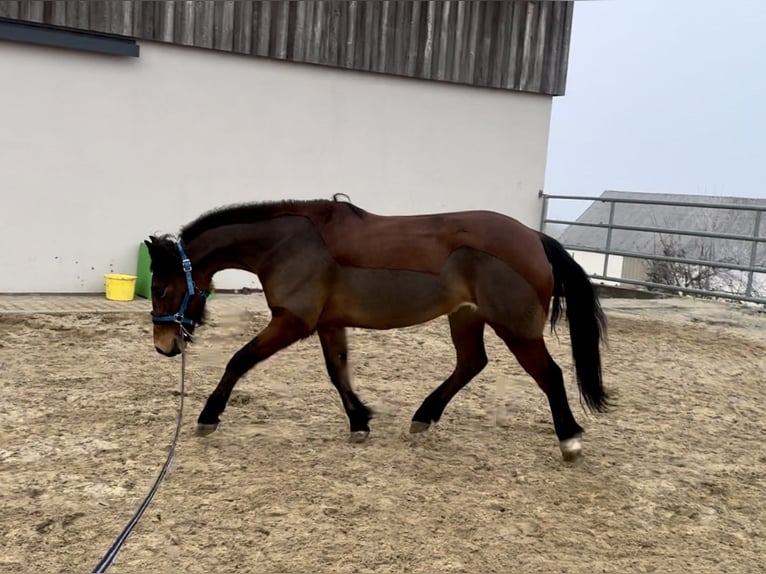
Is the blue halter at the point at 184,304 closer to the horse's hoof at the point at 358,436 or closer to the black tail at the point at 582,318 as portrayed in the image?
the horse's hoof at the point at 358,436

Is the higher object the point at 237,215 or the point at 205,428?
the point at 237,215

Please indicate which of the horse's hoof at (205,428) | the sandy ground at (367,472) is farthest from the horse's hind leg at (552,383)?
the horse's hoof at (205,428)

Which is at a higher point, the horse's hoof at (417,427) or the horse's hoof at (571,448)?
the horse's hoof at (571,448)

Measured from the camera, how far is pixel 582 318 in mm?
3971

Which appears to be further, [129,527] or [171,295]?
[171,295]

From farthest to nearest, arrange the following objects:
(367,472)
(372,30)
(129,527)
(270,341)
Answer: (372,30)
(270,341)
(367,472)
(129,527)

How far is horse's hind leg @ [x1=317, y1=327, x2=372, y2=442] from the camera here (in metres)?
3.98

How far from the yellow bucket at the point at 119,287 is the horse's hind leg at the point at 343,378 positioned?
452 cm

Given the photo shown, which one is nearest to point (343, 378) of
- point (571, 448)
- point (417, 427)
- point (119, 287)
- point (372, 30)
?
point (417, 427)

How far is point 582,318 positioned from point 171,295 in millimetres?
2111

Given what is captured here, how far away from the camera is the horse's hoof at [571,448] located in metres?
3.74

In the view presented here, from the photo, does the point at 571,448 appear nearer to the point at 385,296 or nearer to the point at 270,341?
the point at 385,296

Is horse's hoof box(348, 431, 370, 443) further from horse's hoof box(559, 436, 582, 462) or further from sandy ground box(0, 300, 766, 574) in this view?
horse's hoof box(559, 436, 582, 462)

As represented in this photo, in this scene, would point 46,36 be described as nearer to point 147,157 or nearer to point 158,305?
point 147,157
